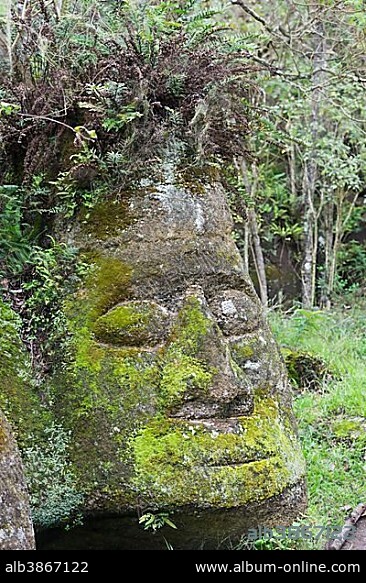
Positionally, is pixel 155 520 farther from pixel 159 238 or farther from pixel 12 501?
pixel 159 238

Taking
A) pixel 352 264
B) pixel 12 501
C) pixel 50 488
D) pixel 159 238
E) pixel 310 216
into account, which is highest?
pixel 159 238

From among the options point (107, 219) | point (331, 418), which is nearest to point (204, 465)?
point (107, 219)

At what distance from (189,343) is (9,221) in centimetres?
112

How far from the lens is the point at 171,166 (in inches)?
143

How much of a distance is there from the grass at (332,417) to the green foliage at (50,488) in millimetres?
1195

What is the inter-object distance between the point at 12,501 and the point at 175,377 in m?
1.02

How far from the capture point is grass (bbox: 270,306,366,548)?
4.28 m

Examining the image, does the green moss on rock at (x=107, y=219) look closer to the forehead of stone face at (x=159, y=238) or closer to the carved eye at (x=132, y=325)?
the forehead of stone face at (x=159, y=238)

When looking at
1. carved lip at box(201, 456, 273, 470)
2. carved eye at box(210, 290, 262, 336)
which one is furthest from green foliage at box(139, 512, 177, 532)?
carved eye at box(210, 290, 262, 336)

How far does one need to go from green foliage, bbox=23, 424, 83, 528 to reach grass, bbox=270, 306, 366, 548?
1.19m

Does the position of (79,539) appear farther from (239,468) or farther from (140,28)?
(140,28)

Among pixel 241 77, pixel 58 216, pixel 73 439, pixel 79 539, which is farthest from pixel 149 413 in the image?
pixel 241 77

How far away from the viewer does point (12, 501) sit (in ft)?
8.07

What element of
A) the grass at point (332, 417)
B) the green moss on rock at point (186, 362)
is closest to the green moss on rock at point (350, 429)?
the grass at point (332, 417)
